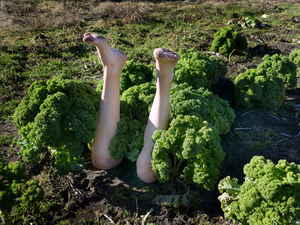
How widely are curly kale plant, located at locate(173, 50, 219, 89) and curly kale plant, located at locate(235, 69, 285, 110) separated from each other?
0.82 metres

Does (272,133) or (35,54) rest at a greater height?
(35,54)

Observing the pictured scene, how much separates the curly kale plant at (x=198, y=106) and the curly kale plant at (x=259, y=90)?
1676mm

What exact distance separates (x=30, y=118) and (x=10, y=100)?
372cm

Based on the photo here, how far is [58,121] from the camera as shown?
3.81 metres

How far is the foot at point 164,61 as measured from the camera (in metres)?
3.61

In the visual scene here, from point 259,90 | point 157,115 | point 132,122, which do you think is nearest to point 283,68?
point 259,90

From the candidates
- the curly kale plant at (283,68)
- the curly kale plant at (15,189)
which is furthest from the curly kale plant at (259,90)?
the curly kale plant at (15,189)

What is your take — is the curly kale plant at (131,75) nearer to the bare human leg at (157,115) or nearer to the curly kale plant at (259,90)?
the bare human leg at (157,115)

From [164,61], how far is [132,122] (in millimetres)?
1405

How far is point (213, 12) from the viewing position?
14.0m

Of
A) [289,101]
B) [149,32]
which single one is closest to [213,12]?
[149,32]

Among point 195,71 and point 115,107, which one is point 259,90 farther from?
point 115,107

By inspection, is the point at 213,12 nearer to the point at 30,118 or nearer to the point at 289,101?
the point at 289,101

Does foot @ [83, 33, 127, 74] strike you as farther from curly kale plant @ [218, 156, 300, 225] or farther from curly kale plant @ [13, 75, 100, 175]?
curly kale plant @ [218, 156, 300, 225]
